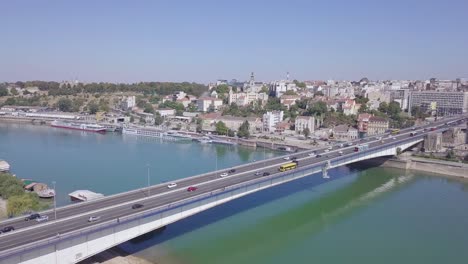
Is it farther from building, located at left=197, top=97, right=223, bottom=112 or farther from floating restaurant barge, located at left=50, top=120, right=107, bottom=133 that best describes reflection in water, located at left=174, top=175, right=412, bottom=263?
building, located at left=197, top=97, right=223, bottom=112

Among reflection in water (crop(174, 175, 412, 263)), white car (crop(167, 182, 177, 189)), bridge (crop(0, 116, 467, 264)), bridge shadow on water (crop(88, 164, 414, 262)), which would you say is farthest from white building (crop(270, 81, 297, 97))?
white car (crop(167, 182, 177, 189))

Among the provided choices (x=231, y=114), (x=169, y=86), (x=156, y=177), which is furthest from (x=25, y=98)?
(x=156, y=177)

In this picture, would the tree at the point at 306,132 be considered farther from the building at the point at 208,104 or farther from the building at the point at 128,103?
the building at the point at 128,103

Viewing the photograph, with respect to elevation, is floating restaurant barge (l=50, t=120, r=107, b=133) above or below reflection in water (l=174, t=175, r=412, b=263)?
above

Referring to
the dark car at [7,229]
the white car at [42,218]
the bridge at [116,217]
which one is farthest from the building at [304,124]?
the dark car at [7,229]

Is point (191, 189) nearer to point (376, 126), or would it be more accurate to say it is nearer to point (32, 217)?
point (32, 217)
